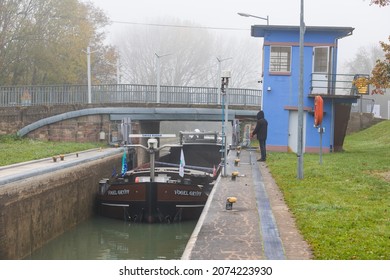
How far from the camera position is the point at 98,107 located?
32438 mm

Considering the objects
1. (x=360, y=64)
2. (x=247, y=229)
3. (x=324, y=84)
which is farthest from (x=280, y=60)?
(x=360, y=64)

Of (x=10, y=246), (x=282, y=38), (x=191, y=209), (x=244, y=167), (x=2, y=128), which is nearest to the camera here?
(x=10, y=246)

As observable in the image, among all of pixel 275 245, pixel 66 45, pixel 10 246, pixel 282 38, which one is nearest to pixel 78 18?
pixel 66 45

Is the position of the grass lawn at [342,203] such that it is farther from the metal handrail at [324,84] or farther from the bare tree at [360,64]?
the bare tree at [360,64]

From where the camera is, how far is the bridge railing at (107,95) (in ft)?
110

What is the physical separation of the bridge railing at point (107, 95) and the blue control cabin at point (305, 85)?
667cm

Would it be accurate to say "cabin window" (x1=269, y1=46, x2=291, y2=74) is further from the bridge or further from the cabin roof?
the bridge

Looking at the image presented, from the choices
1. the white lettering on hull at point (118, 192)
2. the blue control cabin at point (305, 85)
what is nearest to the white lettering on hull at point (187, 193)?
the white lettering on hull at point (118, 192)

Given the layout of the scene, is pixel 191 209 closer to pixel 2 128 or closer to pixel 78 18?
pixel 2 128

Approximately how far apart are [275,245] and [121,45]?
6557 centimetres

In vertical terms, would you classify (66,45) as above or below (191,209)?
above

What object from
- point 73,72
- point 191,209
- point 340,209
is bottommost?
point 191,209

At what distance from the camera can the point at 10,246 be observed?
→ 12672 millimetres
